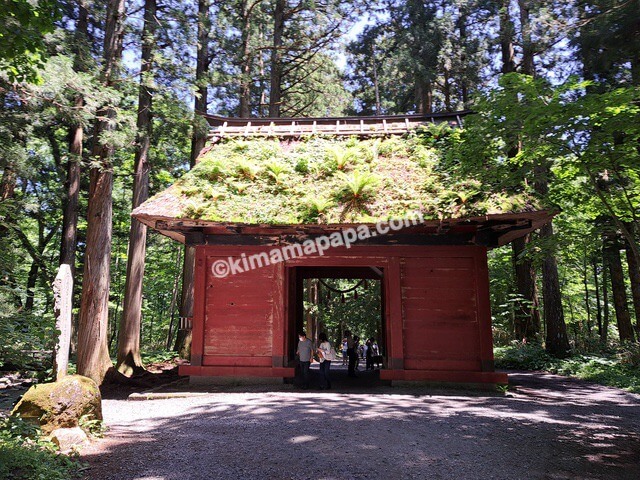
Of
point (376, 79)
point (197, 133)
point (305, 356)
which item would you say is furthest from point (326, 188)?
point (376, 79)

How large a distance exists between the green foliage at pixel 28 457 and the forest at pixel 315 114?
2.75ft

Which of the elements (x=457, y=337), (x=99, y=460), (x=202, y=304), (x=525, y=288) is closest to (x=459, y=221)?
(x=457, y=337)

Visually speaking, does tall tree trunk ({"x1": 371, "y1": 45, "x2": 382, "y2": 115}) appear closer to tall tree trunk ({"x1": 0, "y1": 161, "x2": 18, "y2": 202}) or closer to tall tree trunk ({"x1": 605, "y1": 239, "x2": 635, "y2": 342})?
tall tree trunk ({"x1": 605, "y1": 239, "x2": 635, "y2": 342})

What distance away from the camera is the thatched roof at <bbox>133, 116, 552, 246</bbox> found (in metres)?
8.73

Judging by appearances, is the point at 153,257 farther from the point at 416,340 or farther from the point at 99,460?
the point at 99,460

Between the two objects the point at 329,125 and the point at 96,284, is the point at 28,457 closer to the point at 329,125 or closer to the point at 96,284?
the point at 96,284

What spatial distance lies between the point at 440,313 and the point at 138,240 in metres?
9.86

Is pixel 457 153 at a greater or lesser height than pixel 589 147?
greater

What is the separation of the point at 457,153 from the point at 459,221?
146 cm

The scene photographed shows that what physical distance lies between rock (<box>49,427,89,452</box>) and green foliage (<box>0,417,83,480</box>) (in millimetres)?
137

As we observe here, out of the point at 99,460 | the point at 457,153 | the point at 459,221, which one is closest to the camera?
the point at 99,460

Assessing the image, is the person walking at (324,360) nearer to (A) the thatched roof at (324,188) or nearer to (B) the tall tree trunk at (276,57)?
(A) the thatched roof at (324,188)

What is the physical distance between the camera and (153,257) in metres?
24.4

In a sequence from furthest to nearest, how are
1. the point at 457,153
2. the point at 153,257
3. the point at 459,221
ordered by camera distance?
1. the point at 153,257
2. the point at 459,221
3. the point at 457,153
